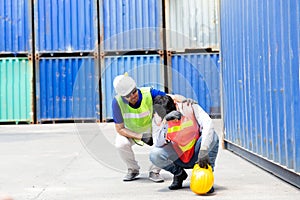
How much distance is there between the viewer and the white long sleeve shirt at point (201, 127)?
19.4ft

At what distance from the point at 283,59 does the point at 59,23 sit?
15.3m

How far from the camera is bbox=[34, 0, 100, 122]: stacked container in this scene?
20.6 metres

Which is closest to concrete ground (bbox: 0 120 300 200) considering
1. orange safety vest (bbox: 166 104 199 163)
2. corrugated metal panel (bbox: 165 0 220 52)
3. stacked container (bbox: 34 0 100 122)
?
orange safety vest (bbox: 166 104 199 163)

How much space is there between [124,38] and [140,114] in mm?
14350

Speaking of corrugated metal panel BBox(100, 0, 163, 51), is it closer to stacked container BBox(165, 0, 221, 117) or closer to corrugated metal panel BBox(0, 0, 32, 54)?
stacked container BBox(165, 0, 221, 117)

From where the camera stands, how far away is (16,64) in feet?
68.0

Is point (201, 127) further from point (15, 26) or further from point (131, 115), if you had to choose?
point (15, 26)

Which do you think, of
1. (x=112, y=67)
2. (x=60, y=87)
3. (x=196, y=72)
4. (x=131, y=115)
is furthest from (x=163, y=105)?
(x=60, y=87)

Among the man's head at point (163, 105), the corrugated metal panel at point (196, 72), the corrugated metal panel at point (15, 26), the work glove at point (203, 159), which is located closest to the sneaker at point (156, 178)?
the man's head at point (163, 105)

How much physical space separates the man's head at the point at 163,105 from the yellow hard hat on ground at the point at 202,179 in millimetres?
711

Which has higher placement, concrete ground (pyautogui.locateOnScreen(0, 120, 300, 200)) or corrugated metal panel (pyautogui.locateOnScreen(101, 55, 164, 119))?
corrugated metal panel (pyautogui.locateOnScreen(101, 55, 164, 119))

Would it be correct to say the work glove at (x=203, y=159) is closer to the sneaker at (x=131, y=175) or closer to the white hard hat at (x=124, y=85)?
the white hard hat at (x=124, y=85)

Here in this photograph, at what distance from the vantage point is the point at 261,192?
6.19 meters

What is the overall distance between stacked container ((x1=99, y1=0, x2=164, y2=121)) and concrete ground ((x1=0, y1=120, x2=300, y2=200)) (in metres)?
8.11
